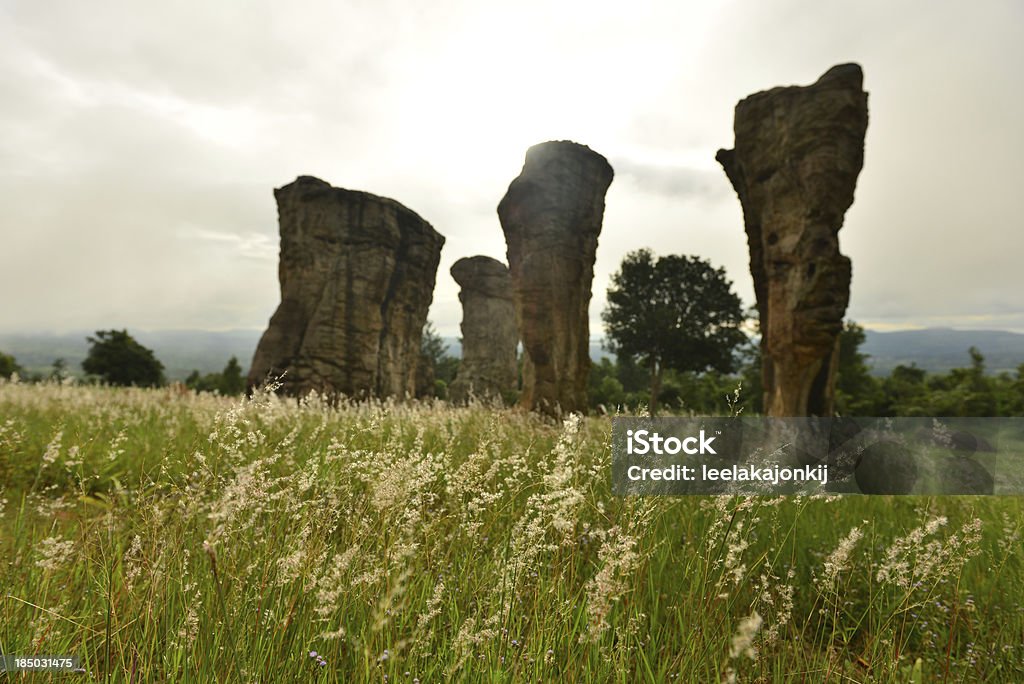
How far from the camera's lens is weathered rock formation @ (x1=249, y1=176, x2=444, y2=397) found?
15.5 m

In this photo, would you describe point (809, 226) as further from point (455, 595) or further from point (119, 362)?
point (119, 362)

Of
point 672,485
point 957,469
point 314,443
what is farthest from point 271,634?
point 957,469

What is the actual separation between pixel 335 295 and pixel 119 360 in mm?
30011

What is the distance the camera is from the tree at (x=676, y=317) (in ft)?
95.0

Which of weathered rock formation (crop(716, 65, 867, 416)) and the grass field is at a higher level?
weathered rock formation (crop(716, 65, 867, 416))

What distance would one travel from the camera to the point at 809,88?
26.7ft

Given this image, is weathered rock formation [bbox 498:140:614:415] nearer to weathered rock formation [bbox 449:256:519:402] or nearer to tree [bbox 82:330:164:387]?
weathered rock formation [bbox 449:256:519:402]

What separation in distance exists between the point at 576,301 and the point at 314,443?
715 cm

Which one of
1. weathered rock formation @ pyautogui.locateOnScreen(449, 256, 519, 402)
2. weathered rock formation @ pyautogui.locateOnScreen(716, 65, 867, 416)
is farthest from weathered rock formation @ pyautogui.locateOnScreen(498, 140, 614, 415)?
weathered rock formation @ pyautogui.locateOnScreen(449, 256, 519, 402)

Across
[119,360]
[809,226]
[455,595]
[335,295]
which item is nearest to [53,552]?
[455,595]

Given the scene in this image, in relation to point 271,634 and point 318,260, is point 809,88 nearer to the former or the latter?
point 271,634

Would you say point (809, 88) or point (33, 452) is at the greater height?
point (809, 88)

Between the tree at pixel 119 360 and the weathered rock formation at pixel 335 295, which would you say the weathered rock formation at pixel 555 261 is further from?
the tree at pixel 119 360

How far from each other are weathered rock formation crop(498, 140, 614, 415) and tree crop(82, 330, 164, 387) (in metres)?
35.4
